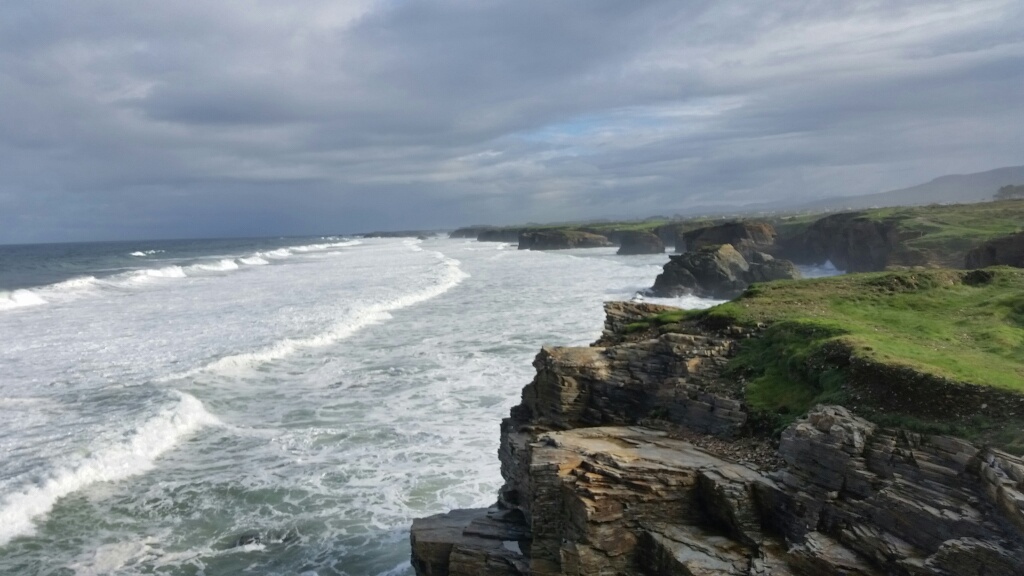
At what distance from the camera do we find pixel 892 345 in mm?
11492

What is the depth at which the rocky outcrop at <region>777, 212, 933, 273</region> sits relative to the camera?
48.4 metres

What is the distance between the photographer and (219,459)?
17844 mm

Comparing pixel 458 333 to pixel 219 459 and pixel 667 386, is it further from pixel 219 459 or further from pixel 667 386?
pixel 667 386

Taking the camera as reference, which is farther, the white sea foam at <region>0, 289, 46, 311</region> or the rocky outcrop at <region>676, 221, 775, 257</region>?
the rocky outcrop at <region>676, 221, 775, 257</region>

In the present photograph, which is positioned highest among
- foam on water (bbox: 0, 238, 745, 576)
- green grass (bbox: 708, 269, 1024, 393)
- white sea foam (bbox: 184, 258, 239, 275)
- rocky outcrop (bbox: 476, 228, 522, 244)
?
rocky outcrop (bbox: 476, 228, 522, 244)

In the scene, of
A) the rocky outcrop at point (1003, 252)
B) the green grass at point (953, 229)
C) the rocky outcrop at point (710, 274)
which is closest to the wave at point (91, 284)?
the rocky outcrop at point (710, 274)

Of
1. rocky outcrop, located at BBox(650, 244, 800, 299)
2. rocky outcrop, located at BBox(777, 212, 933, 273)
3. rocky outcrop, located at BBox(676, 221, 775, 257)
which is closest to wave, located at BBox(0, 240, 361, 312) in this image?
rocky outcrop, located at BBox(650, 244, 800, 299)

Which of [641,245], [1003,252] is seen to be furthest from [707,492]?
[641,245]

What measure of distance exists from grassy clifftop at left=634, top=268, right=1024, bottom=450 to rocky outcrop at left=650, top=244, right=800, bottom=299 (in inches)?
1175

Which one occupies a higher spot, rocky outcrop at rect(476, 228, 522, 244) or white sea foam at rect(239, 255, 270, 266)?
rocky outcrop at rect(476, 228, 522, 244)

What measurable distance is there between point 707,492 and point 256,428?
1482cm

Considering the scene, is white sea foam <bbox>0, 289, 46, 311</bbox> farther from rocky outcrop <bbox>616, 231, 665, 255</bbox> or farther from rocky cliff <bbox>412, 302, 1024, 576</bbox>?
rocky outcrop <bbox>616, 231, 665, 255</bbox>

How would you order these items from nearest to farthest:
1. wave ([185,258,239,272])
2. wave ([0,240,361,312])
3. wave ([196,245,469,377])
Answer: wave ([196,245,469,377]) < wave ([0,240,361,312]) < wave ([185,258,239,272])

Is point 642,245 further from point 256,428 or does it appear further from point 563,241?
point 256,428
